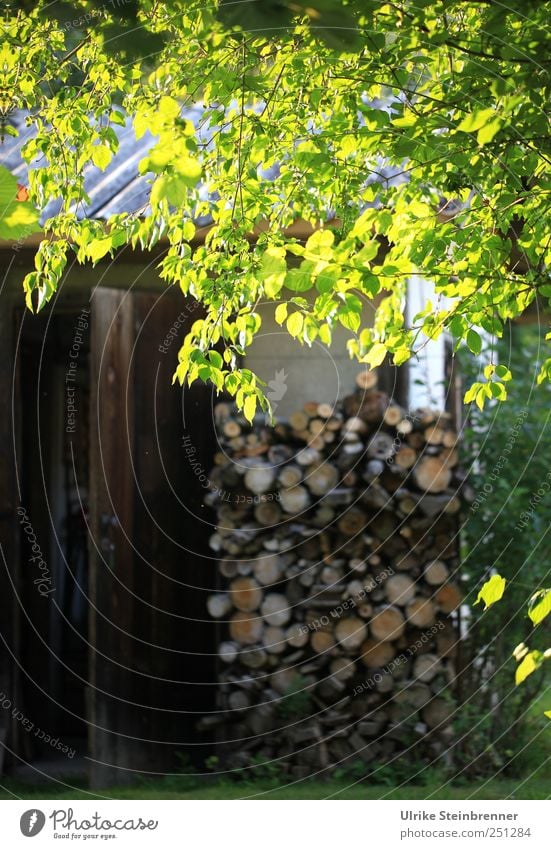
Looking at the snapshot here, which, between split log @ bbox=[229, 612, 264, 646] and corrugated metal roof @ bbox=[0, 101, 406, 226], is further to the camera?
split log @ bbox=[229, 612, 264, 646]

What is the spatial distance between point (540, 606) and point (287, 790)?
A: 5.16 ft

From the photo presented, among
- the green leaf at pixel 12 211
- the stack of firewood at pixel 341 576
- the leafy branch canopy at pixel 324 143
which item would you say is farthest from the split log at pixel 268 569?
the green leaf at pixel 12 211

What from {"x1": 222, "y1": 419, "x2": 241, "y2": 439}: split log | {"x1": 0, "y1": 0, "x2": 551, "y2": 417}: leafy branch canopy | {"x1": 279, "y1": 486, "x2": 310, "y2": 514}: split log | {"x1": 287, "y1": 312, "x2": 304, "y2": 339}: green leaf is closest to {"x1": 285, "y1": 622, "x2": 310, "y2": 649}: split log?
{"x1": 279, "y1": 486, "x2": 310, "y2": 514}: split log

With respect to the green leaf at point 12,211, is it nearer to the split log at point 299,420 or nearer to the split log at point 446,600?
the split log at point 299,420

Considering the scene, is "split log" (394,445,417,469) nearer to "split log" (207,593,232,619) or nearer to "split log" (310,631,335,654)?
"split log" (310,631,335,654)

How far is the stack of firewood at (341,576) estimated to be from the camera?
9.12 ft

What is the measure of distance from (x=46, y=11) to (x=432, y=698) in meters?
1.99

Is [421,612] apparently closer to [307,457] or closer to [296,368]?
[307,457]

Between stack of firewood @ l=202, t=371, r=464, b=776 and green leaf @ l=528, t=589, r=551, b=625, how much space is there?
1442 mm

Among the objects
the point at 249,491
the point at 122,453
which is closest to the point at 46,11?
the point at 122,453

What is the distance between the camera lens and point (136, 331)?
106 inches
